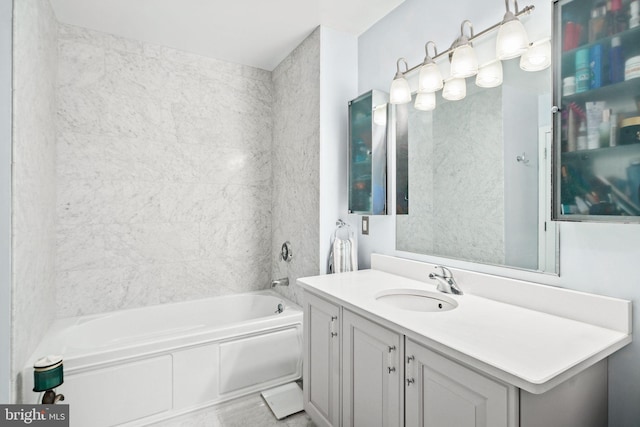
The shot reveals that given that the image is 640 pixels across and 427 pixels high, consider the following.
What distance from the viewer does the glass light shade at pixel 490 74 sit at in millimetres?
1467

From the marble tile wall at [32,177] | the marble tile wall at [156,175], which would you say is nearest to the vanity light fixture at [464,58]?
the marble tile wall at [156,175]

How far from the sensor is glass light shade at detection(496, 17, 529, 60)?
1.30 m

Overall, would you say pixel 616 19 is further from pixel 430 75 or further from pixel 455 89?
pixel 430 75

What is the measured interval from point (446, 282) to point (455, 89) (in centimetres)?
101

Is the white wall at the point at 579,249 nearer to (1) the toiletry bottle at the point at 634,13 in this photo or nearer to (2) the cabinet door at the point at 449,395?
(1) the toiletry bottle at the point at 634,13

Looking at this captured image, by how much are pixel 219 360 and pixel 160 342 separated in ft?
1.29

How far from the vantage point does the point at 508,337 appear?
103 centimetres

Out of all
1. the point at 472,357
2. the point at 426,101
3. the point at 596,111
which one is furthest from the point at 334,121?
the point at 472,357

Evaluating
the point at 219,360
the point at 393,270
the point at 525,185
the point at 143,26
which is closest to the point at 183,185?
the point at 143,26

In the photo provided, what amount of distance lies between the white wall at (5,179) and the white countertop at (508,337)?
1.50 meters

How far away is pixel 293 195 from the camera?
2674mm

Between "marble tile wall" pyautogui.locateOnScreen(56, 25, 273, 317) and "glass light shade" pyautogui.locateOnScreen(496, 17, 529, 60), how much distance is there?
7.08 ft

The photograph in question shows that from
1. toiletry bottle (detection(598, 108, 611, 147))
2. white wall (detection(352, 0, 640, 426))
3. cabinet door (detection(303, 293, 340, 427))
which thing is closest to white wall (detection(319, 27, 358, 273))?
white wall (detection(352, 0, 640, 426))

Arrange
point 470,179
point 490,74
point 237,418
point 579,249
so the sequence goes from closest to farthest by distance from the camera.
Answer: point 579,249 → point 490,74 → point 470,179 → point 237,418
